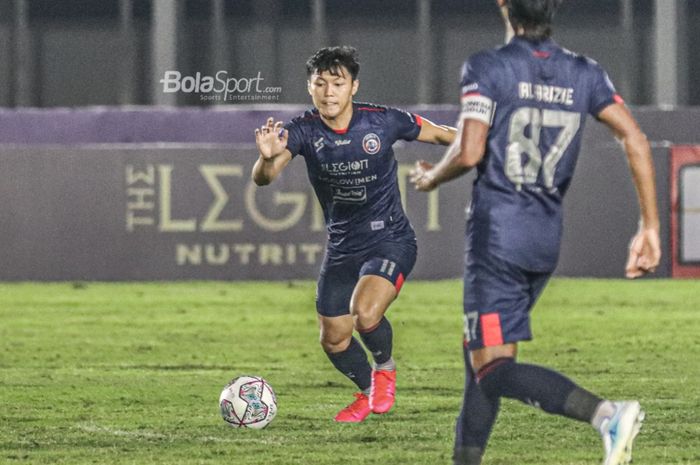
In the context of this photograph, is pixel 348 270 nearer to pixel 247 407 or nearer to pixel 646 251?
pixel 247 407

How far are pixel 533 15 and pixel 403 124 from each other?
121 inches

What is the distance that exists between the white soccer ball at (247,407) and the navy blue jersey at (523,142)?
2.87 metres

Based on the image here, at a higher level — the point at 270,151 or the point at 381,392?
the point at 270,151

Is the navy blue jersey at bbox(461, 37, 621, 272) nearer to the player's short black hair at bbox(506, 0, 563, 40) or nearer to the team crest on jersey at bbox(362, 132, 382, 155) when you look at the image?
the player's short black hair at bbox(506, 0, 563, 40)

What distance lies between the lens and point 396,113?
29.2 ft

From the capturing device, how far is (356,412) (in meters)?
8.76

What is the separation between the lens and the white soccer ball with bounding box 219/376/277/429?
8.49m

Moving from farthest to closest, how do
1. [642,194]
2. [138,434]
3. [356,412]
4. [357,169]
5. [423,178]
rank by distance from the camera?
[356,412] → [357,169] → [138,434] → [423,178] → [642,194]

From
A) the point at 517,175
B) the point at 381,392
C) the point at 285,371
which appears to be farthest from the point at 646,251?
the point at 285,371

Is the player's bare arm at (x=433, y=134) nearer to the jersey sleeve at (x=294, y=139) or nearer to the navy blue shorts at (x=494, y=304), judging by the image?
the jersey sleeve at (x=294, y=139)

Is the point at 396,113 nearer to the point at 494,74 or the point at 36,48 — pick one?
the point at 494,74

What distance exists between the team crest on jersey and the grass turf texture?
138 centimetres

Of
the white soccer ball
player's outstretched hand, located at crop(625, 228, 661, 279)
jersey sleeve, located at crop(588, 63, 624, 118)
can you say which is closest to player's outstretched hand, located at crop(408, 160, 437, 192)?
jersey sleeve, located at crop(588, 63, 624, 118)

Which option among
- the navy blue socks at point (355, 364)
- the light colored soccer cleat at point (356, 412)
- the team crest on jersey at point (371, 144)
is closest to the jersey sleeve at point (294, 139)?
the team crest on jersey at point (371, 144)
